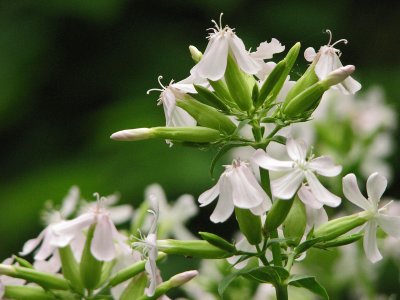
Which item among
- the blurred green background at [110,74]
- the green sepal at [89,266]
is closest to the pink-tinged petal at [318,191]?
the green sepal at [89,266]

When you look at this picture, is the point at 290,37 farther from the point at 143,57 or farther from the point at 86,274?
the point at 86,274

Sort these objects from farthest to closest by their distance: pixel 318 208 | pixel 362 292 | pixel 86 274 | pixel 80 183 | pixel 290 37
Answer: pixel 290 37, pixel 80 183, pixel 362 292, pixel 86 274, pixel 318 208

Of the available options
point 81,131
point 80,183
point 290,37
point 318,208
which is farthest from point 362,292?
point 81,131

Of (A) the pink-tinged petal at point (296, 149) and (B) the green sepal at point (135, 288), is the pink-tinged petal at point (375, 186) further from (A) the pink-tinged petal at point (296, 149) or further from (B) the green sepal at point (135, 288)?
(B) the green sepal at point (135, 288)

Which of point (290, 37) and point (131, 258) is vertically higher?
point (290, 37)

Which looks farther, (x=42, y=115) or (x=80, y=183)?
(x=42, y=115)

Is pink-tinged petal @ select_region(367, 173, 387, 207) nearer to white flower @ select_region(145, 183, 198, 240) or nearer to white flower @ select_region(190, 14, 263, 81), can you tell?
white flower @ select_region(190, 14, 263, 81)
